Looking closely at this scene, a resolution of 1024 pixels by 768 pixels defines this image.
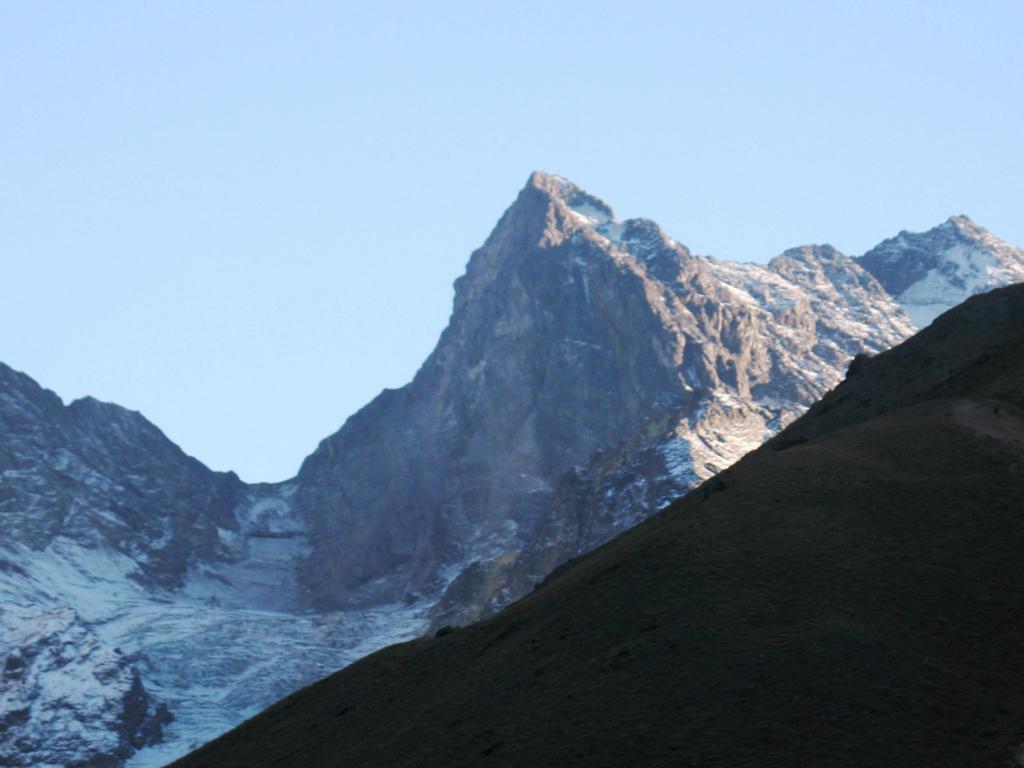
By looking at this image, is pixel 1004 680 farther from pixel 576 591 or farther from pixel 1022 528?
pixel 576 591

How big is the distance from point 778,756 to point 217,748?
55689mm

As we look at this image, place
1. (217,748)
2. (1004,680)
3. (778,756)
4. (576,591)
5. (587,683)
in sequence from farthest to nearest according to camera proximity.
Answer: (217,748), (576,591), (587,683), (1004,680), (778,756)

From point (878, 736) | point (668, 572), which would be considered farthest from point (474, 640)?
point (878, 736)

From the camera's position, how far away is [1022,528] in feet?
349

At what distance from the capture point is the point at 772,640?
95812mm

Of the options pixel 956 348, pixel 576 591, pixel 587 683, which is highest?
pixel 956 348

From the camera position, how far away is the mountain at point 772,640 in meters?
87.3

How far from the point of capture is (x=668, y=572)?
110125 mm

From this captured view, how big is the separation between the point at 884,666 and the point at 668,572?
21.1 metres

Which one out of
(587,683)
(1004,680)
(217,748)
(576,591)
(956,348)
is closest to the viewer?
(1004,680)

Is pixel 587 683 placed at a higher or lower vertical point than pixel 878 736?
higher

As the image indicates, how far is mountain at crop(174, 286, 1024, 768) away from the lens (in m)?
87.3

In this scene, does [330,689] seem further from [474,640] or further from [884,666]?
[884,666]

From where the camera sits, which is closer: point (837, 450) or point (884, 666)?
point (884, 666)
